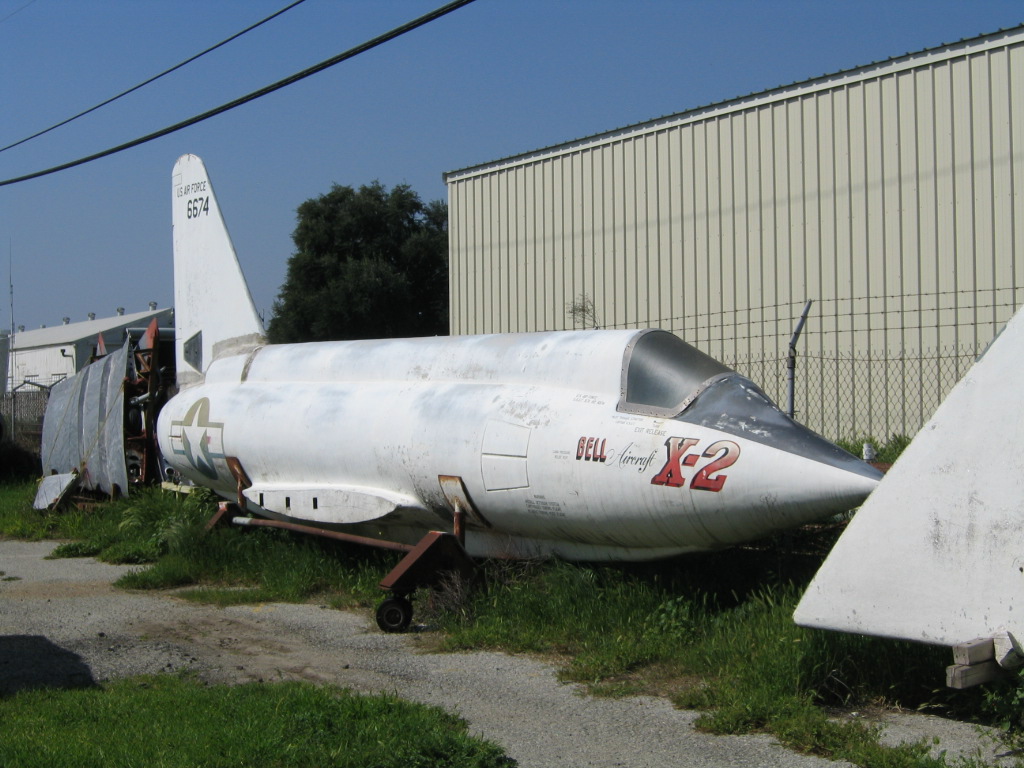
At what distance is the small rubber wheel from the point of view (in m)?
7.70

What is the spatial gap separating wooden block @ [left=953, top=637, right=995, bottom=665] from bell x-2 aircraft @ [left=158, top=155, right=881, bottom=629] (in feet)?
4.53

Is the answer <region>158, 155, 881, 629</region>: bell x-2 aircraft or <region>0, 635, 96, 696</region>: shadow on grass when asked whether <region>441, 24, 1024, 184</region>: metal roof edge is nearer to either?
<region>158, 155, 881, 629</region>: bell x-2 aircraft

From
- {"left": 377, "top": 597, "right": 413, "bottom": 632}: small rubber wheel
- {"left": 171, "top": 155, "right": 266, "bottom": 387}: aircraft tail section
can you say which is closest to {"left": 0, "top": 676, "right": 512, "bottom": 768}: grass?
{"left": 377, "top": 597, "right": 413, "bottom": 632}: small rubber wheel

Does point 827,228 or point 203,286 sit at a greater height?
point 827,228

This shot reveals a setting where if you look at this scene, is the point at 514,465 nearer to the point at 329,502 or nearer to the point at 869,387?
the point at 329,502

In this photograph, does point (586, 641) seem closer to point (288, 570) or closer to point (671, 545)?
point (671, 545)

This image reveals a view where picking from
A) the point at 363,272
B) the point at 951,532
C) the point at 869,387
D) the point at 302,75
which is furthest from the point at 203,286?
the point at 363,272

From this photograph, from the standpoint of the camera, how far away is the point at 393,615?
304 inches

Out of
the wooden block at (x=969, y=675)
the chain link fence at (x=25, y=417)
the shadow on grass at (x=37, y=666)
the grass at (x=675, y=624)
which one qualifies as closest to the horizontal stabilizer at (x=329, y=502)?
the grass at (x=675, y=624)

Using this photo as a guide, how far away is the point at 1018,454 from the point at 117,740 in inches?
177

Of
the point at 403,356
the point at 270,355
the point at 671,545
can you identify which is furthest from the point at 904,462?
the point at 270,355

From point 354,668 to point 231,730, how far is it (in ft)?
5.54

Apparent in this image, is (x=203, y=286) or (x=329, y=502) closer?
(x=329, y=502)

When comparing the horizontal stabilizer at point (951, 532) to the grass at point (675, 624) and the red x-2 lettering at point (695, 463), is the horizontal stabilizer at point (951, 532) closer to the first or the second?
the grass at point (675, 624)
